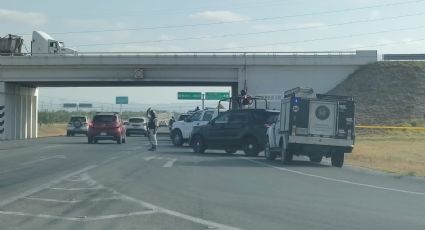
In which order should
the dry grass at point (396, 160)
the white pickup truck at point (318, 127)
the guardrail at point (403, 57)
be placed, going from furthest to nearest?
the guardrail at point (403, 57)
the white pickup truck at point (318, 127)
the dry grass at point (396, 160)

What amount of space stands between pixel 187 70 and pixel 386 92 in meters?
17.6

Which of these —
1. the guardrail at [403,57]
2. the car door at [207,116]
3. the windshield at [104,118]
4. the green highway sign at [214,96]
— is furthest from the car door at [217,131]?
the green highway sign at [214,96]

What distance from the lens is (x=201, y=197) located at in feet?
43.9

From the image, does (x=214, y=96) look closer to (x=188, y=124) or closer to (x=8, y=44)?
(x=8, y=44)

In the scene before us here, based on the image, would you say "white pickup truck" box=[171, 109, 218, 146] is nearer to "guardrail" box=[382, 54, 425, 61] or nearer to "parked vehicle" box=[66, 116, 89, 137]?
"parked vehicle" box=[66, 116, 89, 137]

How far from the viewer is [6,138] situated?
55.2 m

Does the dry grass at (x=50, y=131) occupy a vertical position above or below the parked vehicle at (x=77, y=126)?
below

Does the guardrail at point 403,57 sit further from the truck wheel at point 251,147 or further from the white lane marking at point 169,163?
the white lane marking at point 169,163

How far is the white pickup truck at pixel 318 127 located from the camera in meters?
23.5

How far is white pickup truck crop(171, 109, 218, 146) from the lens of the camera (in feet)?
118

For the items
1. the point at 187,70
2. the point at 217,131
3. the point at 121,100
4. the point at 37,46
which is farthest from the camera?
the point at 121,100

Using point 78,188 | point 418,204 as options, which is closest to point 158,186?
point 78,188

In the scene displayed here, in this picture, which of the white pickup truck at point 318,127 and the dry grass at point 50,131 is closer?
the white pickup truck at point 318,127

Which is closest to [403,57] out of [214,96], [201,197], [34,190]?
[214,96]
